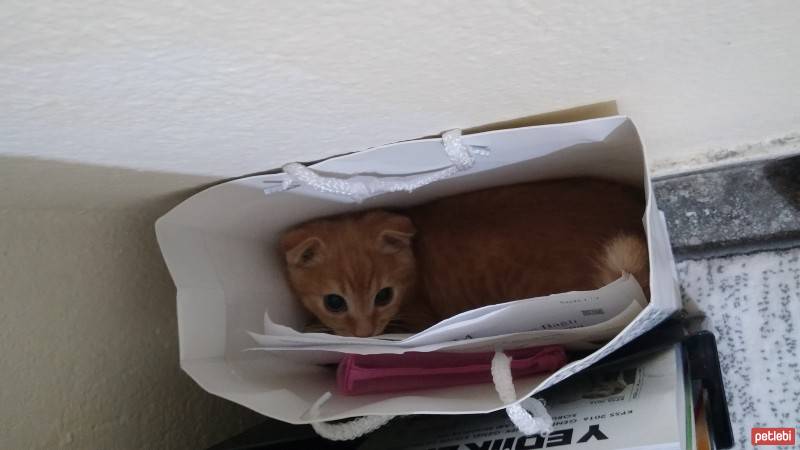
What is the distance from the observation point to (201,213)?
0.95 m

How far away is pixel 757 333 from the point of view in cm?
118

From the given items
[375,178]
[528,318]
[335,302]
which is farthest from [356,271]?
[528,318]

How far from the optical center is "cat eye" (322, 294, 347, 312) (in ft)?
4.14

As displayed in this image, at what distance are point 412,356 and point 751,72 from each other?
1.75 ft

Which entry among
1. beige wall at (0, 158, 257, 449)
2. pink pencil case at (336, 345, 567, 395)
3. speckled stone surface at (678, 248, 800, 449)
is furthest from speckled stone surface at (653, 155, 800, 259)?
beige wall at (0, 158, 257, 449)

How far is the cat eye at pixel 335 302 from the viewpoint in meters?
1.26

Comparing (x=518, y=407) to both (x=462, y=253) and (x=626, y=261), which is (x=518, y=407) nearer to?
(x=626, y=261)

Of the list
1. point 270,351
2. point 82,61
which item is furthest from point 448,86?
point 270,351

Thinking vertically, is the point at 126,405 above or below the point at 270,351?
below

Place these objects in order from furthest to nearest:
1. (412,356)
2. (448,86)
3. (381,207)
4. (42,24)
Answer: (381,207) < (412,356) < (448,86) < (42,24)

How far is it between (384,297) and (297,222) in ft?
0.81

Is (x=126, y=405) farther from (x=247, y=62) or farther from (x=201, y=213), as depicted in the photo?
(x=247, y=62)

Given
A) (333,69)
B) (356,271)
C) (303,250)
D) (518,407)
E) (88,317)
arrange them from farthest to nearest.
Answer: (356,271) → (303,250) → (88,317) → (518,407) → (333,69)

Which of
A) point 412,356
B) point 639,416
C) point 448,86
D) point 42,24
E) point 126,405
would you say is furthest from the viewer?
point 126,405
